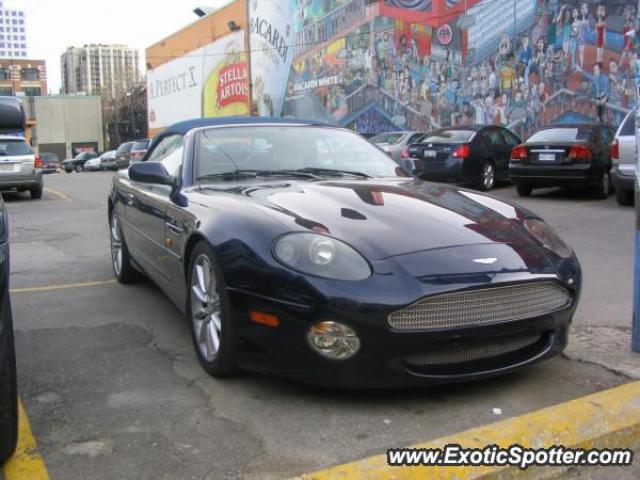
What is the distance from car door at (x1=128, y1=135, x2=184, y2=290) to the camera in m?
4.45

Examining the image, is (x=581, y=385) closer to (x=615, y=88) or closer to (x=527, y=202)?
(x=527, y=202)

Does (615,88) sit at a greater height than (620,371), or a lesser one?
greater

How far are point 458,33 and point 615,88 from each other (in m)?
6.09

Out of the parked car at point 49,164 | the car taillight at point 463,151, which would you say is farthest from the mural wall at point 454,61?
the parked car at point 49,164

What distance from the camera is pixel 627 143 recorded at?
10.2 metres

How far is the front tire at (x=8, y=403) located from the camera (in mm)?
2523

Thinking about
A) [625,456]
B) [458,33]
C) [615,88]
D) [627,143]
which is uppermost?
[458,33]

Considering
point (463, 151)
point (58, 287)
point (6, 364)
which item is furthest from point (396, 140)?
point (6, 364)

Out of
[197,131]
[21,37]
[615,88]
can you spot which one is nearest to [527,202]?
[615,88]

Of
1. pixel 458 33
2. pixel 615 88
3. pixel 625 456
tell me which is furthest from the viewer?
pixel 458 33

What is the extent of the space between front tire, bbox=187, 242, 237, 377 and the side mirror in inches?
31.9

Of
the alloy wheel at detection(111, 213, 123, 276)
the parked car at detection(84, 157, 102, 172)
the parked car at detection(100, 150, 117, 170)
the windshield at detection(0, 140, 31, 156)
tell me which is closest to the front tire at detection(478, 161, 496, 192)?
the alloy wheel at detection(111, 213, 123, 276)

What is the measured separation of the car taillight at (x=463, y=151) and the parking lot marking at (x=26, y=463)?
37.2ft

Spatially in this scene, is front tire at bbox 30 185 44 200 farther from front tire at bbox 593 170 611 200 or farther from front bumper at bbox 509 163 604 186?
front tire at bbox 593 170 611 200
